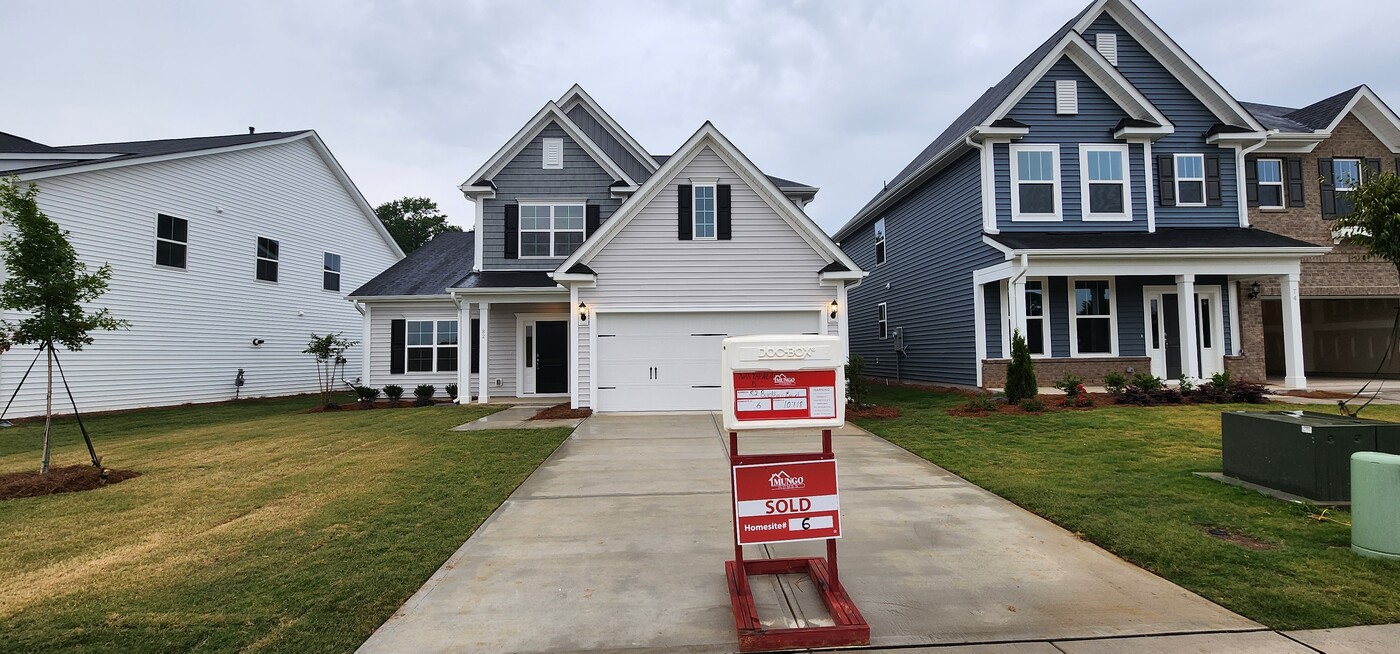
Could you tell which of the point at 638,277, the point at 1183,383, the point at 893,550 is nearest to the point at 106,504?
the point at 893,550

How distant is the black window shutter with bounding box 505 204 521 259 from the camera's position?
618 inches

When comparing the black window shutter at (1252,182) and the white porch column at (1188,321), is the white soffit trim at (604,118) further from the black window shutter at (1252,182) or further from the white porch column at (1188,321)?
the black window shutter at (1252,182)

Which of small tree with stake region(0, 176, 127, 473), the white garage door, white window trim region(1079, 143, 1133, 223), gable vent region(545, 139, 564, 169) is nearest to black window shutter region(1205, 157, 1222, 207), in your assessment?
white window trim region(1079, 143, 1133, 223)

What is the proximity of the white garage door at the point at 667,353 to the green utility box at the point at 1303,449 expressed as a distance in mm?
7456

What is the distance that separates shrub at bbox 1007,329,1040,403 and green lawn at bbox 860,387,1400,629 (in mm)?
1190

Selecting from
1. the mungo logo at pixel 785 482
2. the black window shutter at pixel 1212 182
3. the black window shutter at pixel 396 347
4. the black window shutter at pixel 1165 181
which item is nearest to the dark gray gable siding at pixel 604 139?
the black window shutter at pixel 396 347

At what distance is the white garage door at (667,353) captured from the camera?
12352 millimetres

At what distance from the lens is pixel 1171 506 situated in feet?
16.2

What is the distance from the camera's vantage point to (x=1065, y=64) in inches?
556

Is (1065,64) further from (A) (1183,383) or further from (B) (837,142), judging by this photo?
(B) (837,142)

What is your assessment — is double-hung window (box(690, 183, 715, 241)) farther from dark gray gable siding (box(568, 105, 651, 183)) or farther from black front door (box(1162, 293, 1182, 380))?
black front door (box(1162, 293, 1182, 380))

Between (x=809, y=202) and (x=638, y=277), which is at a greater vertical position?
(x=809, y=202)

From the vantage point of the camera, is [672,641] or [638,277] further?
[638,277]

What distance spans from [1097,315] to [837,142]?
67.1 ft
